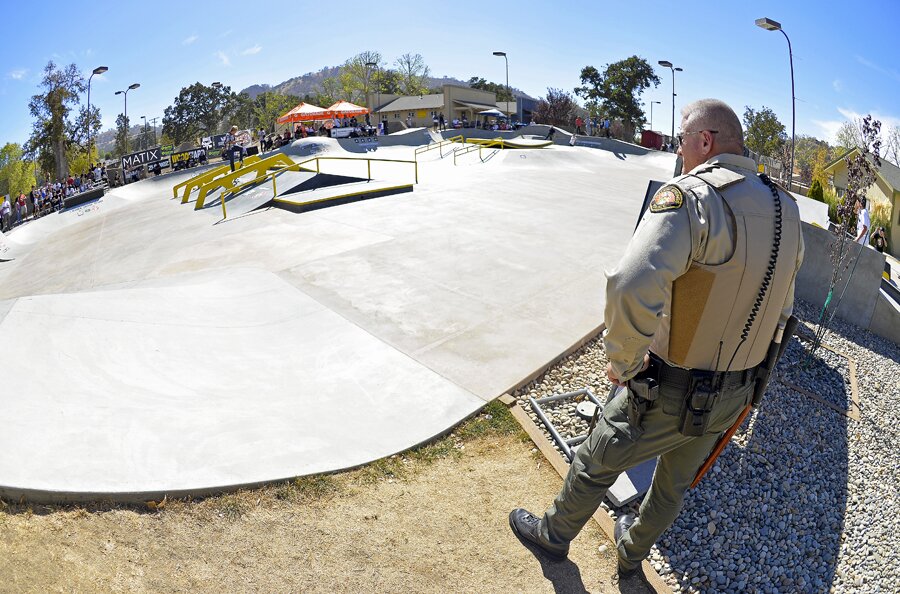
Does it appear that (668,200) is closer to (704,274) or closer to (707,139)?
(704,274)

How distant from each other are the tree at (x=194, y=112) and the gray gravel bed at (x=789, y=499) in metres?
105

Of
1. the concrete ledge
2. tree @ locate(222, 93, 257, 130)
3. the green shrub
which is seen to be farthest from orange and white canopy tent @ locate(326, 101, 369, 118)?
tree @ locate(222, 93, 257, 130)

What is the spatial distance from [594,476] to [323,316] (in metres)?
4.48

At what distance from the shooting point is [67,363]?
13.5 feet

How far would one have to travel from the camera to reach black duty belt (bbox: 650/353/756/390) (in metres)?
2.40

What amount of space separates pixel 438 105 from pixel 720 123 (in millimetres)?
69914

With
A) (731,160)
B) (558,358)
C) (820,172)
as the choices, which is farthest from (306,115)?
(731,160)

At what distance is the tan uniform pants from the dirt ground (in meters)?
0.37

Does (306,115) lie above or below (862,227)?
above

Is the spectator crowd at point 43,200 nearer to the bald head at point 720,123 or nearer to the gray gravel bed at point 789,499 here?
the gray gravel bed at point 789,499

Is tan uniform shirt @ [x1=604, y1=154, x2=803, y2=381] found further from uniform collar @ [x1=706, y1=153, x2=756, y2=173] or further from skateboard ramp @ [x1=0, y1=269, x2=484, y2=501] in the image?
skateboard ramp @ [x1=0, y1=269, x2=484, y2=501]

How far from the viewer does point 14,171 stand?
104500 millimetres

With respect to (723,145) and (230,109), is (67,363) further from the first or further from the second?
(230,109)

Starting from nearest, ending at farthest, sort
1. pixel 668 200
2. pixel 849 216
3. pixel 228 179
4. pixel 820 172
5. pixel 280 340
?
pixel 668 200, pixel 280 340, pixel 849 216, pixel 228 179, pixel 820 172
